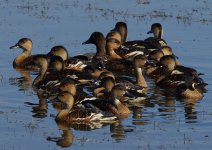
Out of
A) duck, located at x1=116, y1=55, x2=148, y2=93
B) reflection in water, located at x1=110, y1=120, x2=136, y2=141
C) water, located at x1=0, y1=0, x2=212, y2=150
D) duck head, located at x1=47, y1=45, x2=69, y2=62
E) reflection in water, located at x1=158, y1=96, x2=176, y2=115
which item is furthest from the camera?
duck head, located at x1=47, y1=45, x2=69, y2=62

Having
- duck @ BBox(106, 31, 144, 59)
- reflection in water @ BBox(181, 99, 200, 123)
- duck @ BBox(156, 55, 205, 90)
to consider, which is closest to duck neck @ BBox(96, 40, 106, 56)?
duck @ BBox(106, 31, 144, 59)

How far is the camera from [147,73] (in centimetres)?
2272

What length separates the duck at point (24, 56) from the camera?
2306 cm

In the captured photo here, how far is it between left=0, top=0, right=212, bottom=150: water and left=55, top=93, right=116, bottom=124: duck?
29 centimetres

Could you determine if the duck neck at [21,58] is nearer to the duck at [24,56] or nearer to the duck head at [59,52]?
the duck at [24,56]

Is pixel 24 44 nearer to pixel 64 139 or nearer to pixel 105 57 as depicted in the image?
pixel 105 57

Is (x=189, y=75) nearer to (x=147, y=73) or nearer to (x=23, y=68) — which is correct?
(x=147, y=73)

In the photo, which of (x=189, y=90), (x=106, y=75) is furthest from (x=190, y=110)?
(x=106, y=75)

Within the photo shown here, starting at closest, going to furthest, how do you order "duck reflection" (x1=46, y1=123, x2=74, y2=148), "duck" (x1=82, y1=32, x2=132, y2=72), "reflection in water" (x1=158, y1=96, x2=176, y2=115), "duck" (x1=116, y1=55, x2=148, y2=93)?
1. "duck reflection" (x1=46, y1=123, x2=74, y2=148)
2. "reflection in water" (x1=158, y1=96, x2=176, y2=115)
3. "duck" (x1=116, y1=55, x2=148, y2=93)
4. "duck" (x1=82, y1=32, x2=132, y2=72)

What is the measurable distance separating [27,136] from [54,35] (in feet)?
38.5

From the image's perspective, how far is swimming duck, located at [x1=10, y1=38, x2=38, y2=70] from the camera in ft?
75.7

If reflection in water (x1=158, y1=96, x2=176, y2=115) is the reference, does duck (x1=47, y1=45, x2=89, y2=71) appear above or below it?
above

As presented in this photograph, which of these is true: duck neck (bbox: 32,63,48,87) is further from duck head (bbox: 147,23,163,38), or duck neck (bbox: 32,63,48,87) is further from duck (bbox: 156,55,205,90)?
duck head (bbox: 147,23,163,38)

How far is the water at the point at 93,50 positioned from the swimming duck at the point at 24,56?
378 mm
